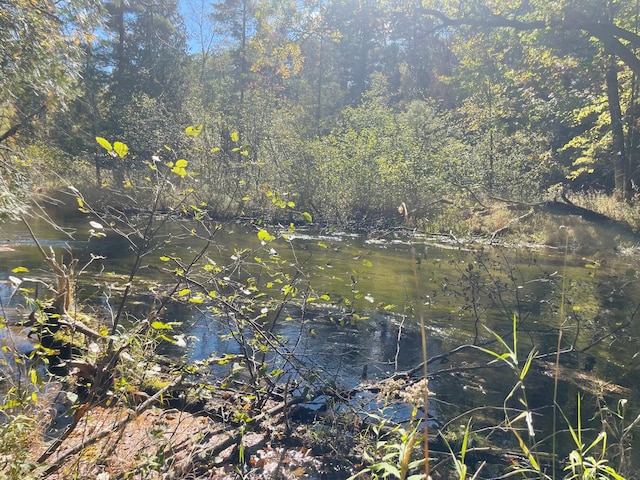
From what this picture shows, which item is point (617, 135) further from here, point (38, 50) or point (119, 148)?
A: point (119, 148)

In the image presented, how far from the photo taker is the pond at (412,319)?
→ 483 centimetres

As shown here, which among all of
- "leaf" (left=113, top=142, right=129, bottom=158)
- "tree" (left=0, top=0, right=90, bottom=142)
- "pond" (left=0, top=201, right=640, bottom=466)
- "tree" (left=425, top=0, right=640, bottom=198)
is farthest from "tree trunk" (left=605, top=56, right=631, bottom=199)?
"leaf" (left=113, top=142, right=129, bottom=158)

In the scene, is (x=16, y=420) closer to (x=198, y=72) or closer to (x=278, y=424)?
(x=278, y=424)

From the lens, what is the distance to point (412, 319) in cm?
787

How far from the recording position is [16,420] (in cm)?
236

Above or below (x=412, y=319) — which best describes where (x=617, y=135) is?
above

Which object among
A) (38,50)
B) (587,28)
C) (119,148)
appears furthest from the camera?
(587,28)

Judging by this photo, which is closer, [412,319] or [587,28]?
[412,319]

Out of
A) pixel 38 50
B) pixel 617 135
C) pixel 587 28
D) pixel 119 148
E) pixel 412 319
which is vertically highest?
pixel 587 28

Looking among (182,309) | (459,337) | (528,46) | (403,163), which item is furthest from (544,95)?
(182,309)

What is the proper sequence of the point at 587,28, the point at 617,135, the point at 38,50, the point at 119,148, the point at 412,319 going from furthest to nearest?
the point at 617,135 → the point at 587,28 → the point at 412,319 → the point at 38,50 → the point at 119,148

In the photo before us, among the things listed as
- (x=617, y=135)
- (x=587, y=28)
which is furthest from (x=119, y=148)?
(x=617, y=135)

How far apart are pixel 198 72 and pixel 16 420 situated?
3401 cm

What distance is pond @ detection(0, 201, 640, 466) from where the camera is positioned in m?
4.83
